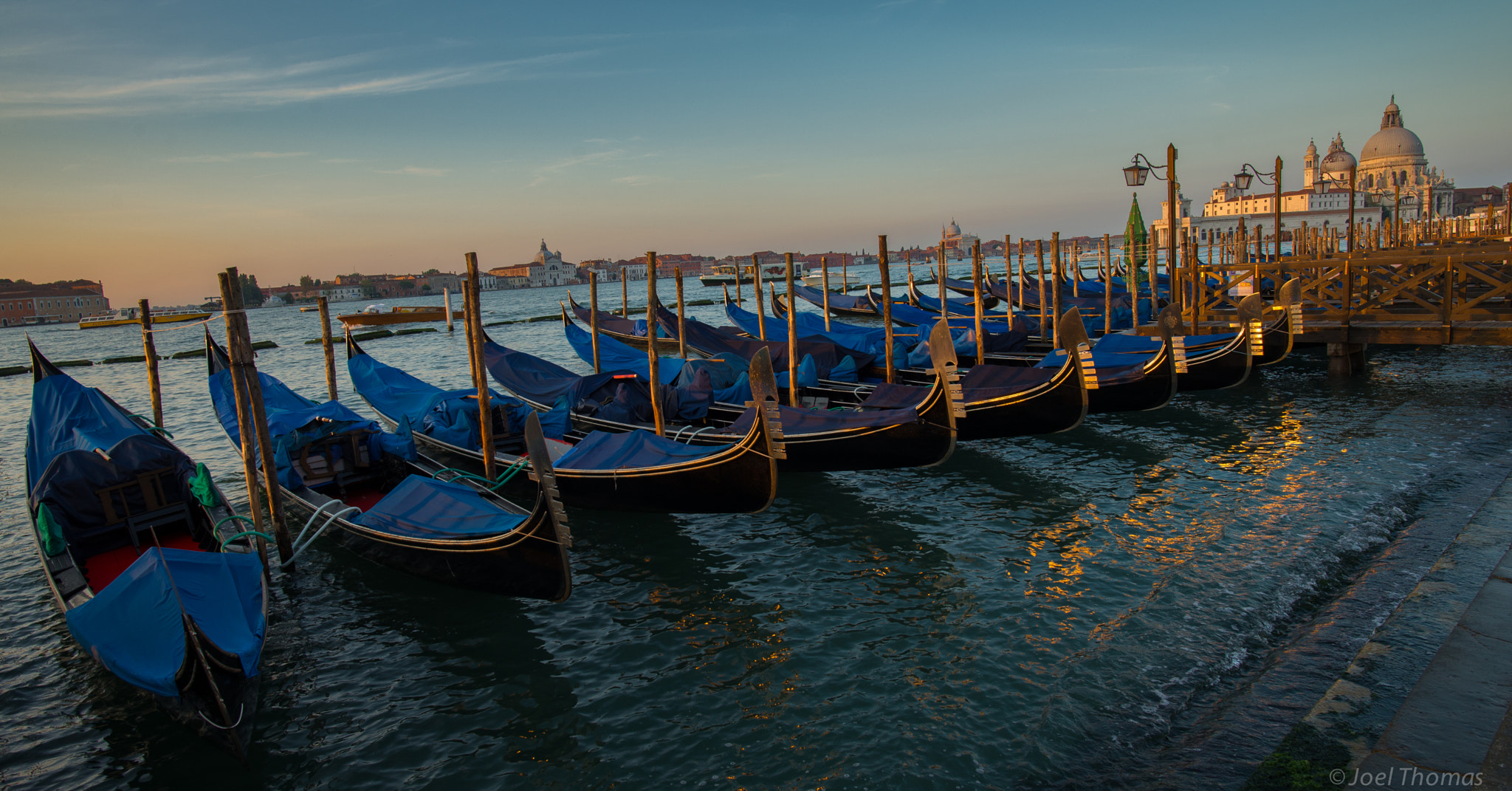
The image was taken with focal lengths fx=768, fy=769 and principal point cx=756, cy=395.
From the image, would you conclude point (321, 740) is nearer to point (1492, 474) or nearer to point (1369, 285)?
point (1492, 474)

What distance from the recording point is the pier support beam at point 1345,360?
11883 mm

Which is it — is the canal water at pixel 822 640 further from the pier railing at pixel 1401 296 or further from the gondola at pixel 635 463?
the pier railing at pixel 1401 296

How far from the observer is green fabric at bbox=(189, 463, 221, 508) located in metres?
5.48

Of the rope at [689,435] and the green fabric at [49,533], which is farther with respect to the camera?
the rope at [689,435]

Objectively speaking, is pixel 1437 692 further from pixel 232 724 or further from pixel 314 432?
pixel 314 432

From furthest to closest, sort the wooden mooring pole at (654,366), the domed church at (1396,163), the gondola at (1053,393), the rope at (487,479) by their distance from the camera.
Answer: the domed church at (1396,163) < the gondola at (1053,393) < the wooden mooring pole at (654,366) < the rope at (487,479)

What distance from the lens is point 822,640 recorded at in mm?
4793

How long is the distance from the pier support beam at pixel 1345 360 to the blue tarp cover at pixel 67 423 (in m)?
15.1

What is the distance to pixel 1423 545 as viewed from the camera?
5250 mm

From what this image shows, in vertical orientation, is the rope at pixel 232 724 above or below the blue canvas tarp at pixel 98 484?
below

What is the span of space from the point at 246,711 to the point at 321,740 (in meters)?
0.44

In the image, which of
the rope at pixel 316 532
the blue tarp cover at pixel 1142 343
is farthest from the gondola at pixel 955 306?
the rope at pixel 316 532

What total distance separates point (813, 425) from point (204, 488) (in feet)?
16.8

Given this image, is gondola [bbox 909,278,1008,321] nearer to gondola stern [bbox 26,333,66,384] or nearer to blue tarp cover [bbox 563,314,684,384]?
blue tarp cover [bbox 563,314,684,384]
